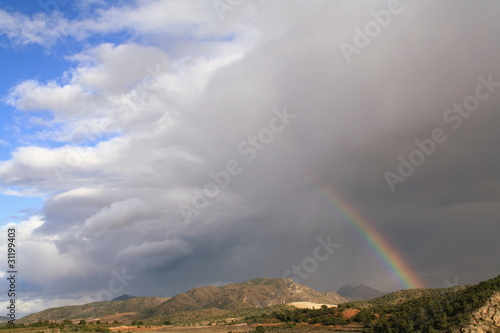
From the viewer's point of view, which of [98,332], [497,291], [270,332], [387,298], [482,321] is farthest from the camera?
[387,298]

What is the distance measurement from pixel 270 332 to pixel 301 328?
764 centimetres

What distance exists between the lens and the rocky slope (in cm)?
5275

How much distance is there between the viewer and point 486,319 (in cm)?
5425

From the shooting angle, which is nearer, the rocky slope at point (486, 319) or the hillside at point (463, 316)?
the rocky slope at point (486, 319)

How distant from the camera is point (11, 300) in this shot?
67.6m

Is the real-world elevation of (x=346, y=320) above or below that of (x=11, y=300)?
below

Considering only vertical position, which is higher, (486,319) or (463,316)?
(463,316)

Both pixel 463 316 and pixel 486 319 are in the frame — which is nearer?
pixel 486 319

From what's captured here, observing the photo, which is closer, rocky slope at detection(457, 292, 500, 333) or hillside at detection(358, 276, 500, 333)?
rocky slope at detection(457, 292, 500, 333)

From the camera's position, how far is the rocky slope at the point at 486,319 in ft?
173

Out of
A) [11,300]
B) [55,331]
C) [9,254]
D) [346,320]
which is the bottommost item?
[346,320]

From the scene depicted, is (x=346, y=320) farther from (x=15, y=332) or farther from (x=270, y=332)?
(x=15, y=332)

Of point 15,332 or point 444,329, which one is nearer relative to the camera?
point 444,329

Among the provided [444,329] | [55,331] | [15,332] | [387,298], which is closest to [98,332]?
[55,331]
